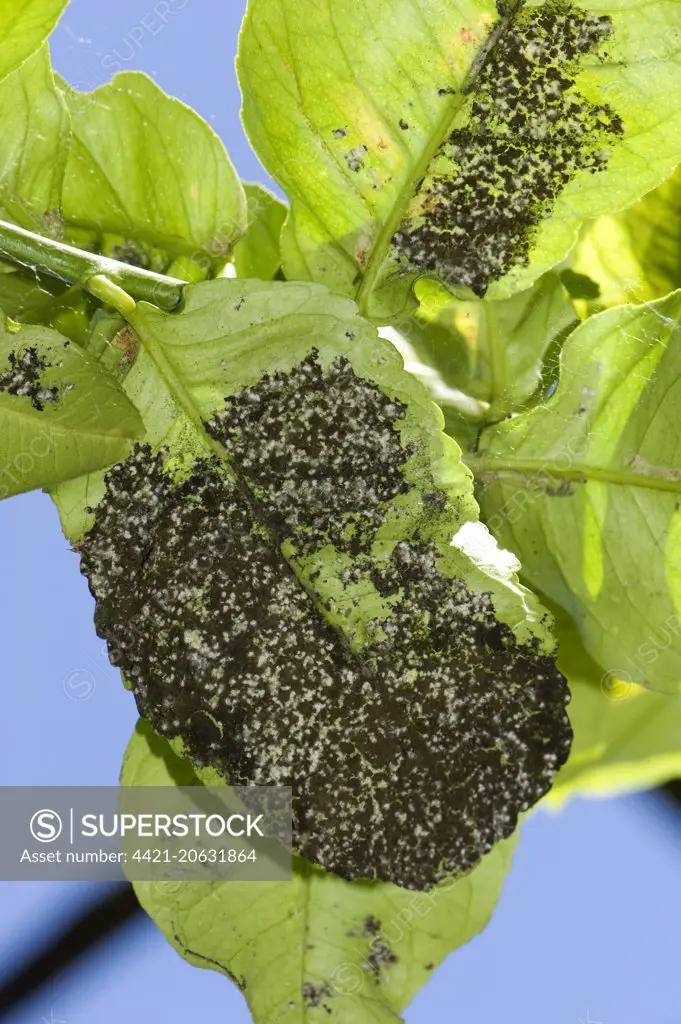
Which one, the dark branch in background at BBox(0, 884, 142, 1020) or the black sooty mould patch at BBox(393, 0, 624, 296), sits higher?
the black sooty mould patch at BBox(393, 0, 624, 296)

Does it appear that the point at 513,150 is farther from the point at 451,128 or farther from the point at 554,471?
the point at 554,471

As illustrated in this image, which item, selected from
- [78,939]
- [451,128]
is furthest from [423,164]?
[78,939]

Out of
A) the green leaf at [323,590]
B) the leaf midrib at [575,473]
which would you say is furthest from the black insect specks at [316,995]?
the leaf midrib at [575,473]

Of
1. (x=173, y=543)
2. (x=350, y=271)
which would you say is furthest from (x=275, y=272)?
(x=173, y=543)

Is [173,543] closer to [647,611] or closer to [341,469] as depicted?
[341,469]

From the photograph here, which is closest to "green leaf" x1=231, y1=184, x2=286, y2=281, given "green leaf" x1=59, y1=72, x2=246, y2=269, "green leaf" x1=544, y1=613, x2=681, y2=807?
"green leaf" x1=59, y1=72, x2=246, y2=269

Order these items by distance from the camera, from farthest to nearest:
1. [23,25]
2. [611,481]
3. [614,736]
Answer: [614,736] → [611,481] → [23,25]

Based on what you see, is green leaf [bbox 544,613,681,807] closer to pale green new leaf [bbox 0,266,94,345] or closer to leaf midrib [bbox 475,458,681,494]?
leaf midrib [bbox 475,458,681,494]

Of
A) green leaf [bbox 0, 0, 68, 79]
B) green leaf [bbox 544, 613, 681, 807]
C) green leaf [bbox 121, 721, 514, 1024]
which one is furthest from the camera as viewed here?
green leaf [bbox 544, 613, 681, 807]
